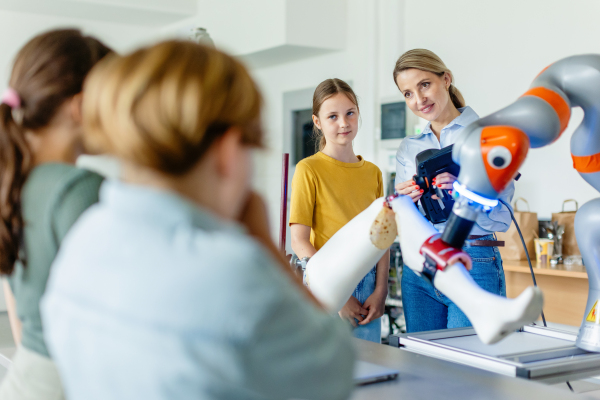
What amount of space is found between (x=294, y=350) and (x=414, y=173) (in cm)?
132

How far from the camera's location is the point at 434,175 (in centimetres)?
125

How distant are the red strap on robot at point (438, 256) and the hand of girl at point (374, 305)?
864mm

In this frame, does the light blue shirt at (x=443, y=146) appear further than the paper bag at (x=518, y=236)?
No

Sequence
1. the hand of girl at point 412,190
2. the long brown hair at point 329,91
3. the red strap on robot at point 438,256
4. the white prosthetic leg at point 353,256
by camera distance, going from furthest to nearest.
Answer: the long brown hair at point 329,91 < the hand of girl at point 412,190 < the white prosthetic leg at point 353,256 < the red strap on robot at point 438,256

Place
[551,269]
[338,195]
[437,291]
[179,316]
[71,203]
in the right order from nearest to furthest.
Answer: [179,316] → [71,203] → [437,291] → [338,195] → [551,269]

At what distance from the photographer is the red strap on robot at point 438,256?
3.09 feet

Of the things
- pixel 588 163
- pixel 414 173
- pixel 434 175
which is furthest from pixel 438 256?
pixel 414 173

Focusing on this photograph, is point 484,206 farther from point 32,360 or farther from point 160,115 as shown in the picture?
point 32,360

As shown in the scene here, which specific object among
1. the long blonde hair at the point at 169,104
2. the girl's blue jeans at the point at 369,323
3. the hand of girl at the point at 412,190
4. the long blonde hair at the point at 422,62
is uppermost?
the long blonde hair at the point at 422,62

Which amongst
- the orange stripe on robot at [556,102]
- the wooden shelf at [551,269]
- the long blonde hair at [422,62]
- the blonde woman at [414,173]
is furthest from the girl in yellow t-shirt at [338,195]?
the wooden shelf at [551,269]

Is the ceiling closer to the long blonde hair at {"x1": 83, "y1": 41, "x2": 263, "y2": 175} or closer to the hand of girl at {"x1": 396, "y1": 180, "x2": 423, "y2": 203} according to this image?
the hand of girl at {"x1": 396, "y1": 180, "x2": 423, "y2": 203}

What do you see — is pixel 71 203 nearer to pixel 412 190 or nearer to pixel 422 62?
pixel 412 190

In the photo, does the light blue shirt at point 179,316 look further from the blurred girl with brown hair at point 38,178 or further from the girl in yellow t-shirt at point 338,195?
the girl in yellow t-shirt at point 338,195

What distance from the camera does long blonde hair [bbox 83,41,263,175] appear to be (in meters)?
0.54
